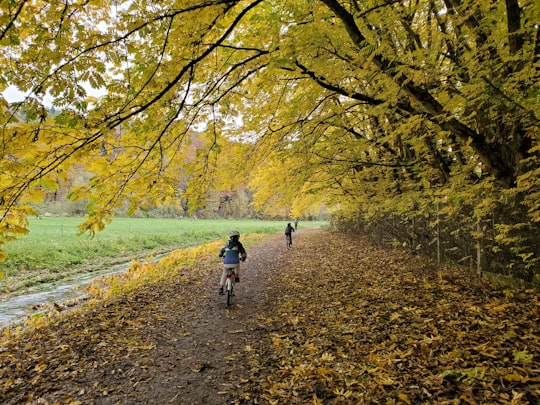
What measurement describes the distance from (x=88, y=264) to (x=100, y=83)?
52.7 feet

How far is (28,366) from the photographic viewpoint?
474cm

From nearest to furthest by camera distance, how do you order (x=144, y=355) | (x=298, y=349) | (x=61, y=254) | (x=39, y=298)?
(x=298, y=349), (x=144, y=355), (x=39, y=298), (x=61, y=254)

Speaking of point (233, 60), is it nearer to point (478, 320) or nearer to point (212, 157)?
point (212, 157)

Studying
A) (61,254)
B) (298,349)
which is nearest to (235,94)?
(298,349)

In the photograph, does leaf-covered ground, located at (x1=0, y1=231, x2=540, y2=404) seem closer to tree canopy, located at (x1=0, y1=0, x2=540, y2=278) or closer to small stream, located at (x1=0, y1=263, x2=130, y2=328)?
tree canopy, located at (x1=0, y1=0, x2=540, y2=278)

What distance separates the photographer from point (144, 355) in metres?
4.90

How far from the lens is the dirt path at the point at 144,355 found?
392 centimetres

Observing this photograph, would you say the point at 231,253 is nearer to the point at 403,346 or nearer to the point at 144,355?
the point at 144,355

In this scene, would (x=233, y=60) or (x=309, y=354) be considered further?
(x=233, y=60)

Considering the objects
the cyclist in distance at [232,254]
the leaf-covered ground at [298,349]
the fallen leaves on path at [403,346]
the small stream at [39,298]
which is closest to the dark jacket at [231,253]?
the cyclist in distance at [232,254]

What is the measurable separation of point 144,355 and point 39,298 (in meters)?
7.84

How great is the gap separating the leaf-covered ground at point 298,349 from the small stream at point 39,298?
94.2 inches

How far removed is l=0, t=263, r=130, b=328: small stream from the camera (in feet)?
27.8

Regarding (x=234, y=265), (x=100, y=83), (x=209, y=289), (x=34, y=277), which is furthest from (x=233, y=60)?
(x=34, y=277)
